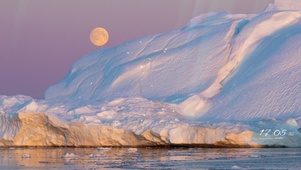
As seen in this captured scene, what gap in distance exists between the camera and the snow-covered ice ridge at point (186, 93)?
2912 centimetres

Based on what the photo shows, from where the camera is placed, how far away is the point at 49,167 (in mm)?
20109

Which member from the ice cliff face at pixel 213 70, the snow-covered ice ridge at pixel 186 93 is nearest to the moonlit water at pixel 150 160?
the snow-covered ice ridge at pixel 186 93

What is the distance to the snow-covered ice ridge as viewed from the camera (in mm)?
29125

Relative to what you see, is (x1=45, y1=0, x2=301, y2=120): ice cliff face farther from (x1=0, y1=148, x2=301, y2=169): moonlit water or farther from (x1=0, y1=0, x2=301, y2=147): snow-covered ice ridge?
(x1=0, y1=148, x2=301, y2=169): moonlit water

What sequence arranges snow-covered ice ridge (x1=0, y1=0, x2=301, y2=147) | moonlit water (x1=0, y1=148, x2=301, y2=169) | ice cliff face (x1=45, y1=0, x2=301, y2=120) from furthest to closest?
ice cliff face (x1=45, y1=0, x2=301, y2=120), snow-covered ice ridge (x1=0, y1=0, x2=301, y2=147), moonlit water (x1=0, y1=148, x2=301, y2=169)

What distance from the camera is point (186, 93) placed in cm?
3600

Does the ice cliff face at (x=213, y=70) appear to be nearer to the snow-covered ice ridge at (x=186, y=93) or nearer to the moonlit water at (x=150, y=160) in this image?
the snow-covered ice ridge at (x=186, y=93)

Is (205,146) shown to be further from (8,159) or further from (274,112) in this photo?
(8,159)

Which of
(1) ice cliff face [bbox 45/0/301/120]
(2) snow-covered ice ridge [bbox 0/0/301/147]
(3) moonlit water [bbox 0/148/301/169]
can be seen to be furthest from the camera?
(1) ice cliff face [bbox 45/0/301/120]

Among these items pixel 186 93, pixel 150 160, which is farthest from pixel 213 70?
pixel 150 160

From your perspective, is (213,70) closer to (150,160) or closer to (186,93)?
(186,93)

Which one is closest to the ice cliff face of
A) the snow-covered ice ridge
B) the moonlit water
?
the snow-covered ice ridge

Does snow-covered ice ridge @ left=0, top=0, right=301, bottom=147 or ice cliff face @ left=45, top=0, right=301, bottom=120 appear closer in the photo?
snow-covered ice ridge @ left=0, top=0, right=301, bottom=147

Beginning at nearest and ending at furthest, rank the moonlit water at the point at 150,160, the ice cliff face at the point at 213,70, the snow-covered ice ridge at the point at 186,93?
the moonlit water at the point at 150,160 < the snow-covered ice ridge at the point at 186,93 < the ice cliff face at the point at 213,70
